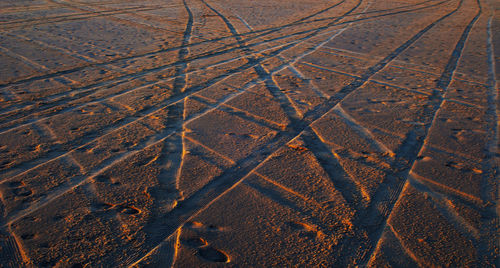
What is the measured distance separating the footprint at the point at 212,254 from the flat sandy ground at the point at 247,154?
0.01 metres

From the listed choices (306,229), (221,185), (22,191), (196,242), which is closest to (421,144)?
(306,229)

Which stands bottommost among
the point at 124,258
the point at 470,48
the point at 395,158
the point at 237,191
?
the point at 470,48

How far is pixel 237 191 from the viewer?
9.59ft

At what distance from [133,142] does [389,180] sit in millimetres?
2341

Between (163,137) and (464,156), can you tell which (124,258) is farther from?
(464,156)

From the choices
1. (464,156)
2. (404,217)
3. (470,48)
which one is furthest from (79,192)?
(470,48)

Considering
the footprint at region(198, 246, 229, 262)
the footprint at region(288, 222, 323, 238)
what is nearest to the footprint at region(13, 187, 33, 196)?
the footprint at region(198, 246, 229, 262)

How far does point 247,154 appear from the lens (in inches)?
136

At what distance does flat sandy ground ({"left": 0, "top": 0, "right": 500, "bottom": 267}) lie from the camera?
7.86ft

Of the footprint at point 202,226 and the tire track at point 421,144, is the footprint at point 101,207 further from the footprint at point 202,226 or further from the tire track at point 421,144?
the tire track at point 421,144

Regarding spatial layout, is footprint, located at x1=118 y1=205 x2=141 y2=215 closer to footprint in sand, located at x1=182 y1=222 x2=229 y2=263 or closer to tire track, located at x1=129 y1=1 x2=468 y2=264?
tire track, located at x1=129 y1=1 x2=468 y2=264

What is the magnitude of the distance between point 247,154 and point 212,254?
130 centimetres

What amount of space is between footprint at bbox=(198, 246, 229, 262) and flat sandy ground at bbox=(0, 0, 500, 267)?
0.04 feet

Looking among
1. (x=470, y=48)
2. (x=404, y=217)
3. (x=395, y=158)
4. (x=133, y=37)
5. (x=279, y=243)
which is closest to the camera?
(x=279, y=243)
